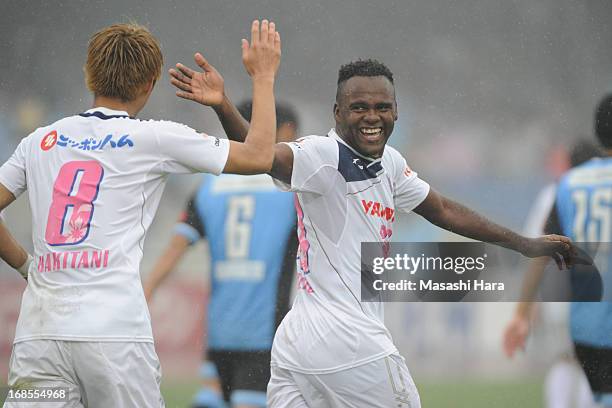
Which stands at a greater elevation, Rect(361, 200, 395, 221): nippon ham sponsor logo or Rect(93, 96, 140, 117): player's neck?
Rect(93, 96, 140, 117): player's neck

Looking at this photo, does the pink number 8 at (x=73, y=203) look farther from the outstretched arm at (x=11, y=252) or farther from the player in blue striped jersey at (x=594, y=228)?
the player in blue striped jersey at (x=594, y=228)

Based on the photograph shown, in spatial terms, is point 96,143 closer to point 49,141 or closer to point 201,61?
point 49,141

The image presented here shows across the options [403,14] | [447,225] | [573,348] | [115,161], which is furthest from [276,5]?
[115,161]

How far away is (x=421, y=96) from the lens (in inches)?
211

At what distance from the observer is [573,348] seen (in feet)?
17.7

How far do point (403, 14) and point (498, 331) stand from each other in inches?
72.3

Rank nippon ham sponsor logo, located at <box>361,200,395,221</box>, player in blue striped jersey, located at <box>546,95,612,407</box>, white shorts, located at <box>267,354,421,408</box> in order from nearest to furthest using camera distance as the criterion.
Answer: white shorts, located at <box>267,354,421,408</box> → nippon ham sponsor logo, located at <box>361,200,395,221</box> → player in blue striped jersey, located at <box>546,95,612,407</box>

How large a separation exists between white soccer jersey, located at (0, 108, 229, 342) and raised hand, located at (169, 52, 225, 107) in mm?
336

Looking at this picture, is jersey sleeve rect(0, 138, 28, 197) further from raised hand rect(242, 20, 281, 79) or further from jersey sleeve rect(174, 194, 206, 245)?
jersey sleeve rect(174, 194, 206, 245)

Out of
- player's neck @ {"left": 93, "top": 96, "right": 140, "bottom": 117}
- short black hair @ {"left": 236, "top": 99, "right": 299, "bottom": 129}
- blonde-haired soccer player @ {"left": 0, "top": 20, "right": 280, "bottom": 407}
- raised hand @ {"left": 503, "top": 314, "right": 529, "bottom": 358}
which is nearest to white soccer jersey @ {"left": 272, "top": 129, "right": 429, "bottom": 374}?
blonde-haired soccer player @ {"left": 0, "top": 20, "right": 280, "bottom": 407}

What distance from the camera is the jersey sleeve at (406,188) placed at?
3.75 m

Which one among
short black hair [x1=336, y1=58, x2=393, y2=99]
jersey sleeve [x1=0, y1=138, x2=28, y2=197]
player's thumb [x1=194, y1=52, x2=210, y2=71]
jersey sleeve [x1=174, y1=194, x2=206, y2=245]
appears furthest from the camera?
jersey sleeve [x1=174, y1=194, x2=206, y2=245]

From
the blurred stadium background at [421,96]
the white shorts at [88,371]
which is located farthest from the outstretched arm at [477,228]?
the white shorts at [88,371]

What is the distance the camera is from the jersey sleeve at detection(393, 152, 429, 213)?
375 cm
